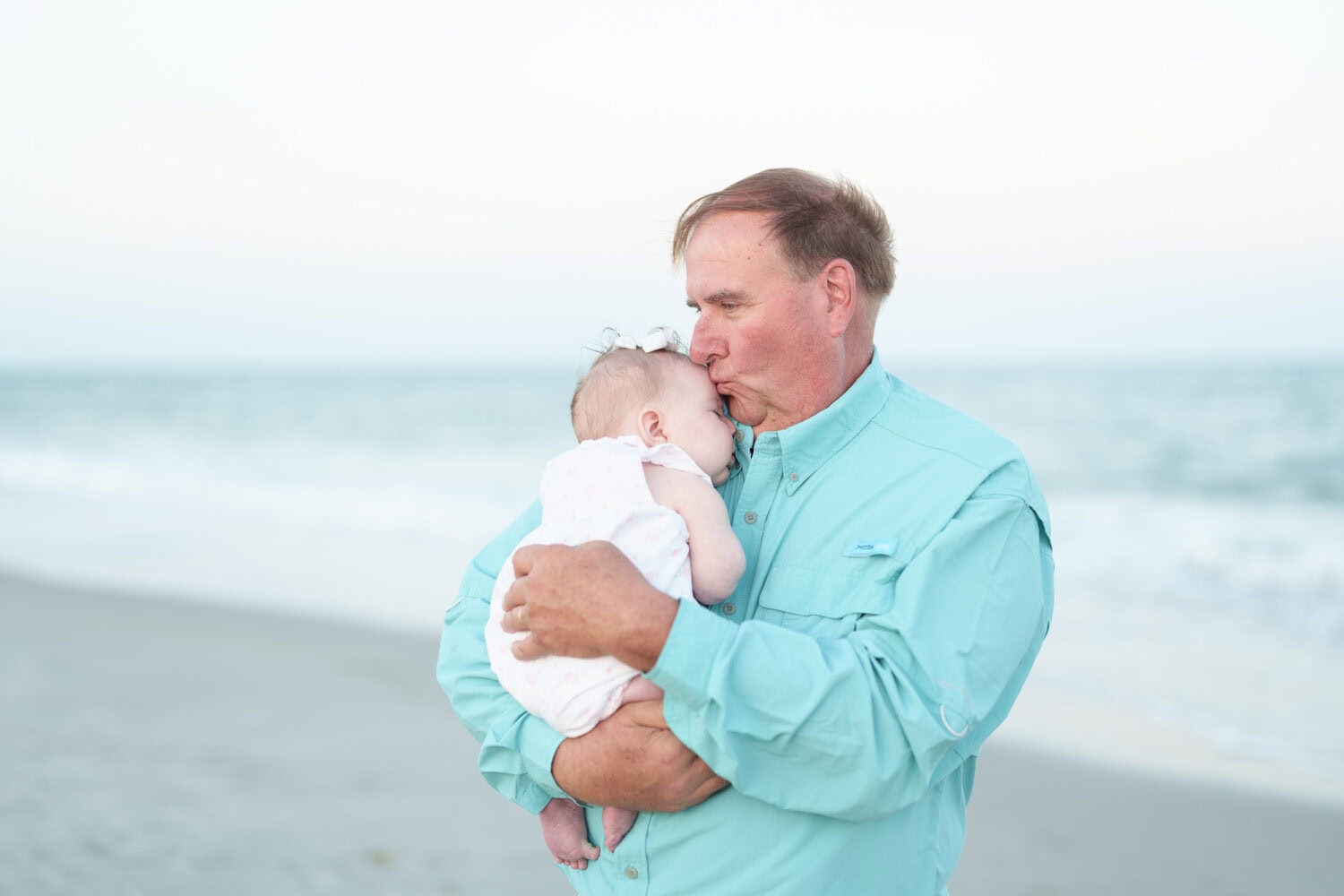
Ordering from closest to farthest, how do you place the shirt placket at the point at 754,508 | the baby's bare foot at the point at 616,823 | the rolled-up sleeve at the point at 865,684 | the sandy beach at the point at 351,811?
the rolled-up sleeve at the point at 865,684
the baby's bare foot at the point at 616,823
the shirt placket at the point at 754,508
the sandy beach at the point at 351,811

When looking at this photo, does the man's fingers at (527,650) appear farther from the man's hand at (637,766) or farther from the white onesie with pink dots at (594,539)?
the man's hand at (637,766)

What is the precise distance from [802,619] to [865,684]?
0.32 metres

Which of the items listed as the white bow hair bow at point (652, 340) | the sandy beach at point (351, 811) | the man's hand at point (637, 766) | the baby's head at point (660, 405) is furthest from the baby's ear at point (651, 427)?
the sandy beach at point (351, 811)

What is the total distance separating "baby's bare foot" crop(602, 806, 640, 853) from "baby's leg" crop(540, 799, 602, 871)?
0.11 meters

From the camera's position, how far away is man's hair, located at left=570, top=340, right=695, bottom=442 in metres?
2.18

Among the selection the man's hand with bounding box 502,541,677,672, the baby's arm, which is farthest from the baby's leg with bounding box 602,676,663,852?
the baby's arm

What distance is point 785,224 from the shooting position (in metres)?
2.08

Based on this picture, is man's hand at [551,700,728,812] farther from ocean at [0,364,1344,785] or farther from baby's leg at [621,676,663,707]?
ocean at [0,364,1344,785]

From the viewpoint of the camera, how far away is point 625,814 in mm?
1938

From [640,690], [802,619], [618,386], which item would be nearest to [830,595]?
[802,619]

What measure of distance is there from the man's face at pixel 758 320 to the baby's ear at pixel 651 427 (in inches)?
5.9

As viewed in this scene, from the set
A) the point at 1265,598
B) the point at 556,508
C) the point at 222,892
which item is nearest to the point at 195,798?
the point at 222,892

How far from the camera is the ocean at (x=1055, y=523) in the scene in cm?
627

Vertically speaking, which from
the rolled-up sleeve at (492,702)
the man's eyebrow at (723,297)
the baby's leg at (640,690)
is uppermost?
the man's eyebrow at (723,297)
